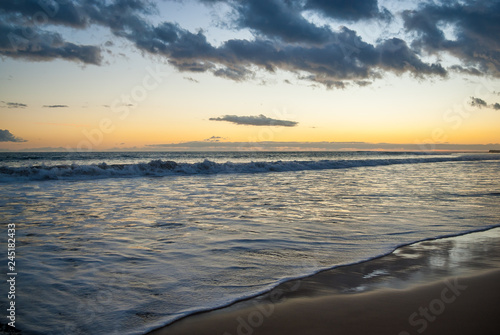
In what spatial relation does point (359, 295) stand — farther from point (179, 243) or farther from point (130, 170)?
point (130, 170)

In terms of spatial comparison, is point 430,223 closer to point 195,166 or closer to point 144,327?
point 144,327

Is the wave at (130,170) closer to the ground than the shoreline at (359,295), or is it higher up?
higher up

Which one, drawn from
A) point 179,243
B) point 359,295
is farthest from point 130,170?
point 359,295

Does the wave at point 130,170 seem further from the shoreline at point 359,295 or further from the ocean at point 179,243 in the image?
the shoreline at point 359,295

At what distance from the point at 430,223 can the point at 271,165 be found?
22.2 meters

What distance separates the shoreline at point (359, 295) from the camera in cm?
283

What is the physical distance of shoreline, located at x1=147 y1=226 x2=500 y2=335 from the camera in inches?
111

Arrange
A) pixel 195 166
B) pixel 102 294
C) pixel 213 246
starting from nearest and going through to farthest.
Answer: pixel 102 294, pixel 213 246, pixel 195 166

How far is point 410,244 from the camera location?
5398 millimetres

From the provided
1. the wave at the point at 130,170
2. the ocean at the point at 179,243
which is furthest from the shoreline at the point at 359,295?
the wave at the point at 130,170

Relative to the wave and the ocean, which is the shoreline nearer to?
the ocean

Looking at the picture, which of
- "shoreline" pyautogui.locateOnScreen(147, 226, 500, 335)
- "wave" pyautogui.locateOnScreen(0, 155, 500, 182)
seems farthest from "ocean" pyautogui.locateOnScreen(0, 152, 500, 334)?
"wave" pyautogui.locateOnScreen(0, 155, 500, 182)

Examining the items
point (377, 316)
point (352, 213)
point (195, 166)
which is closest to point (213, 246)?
point (377, 316)

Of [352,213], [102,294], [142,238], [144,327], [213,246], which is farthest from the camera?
[352,213]
